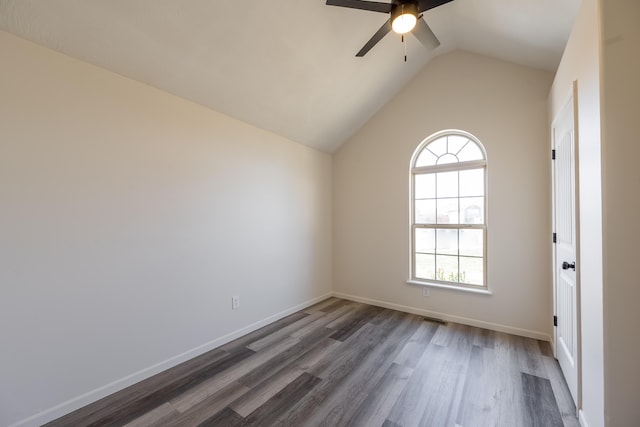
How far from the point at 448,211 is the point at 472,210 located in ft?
0.90

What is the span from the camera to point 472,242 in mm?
3227

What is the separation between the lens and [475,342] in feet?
8.73

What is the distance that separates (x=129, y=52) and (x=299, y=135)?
198cm

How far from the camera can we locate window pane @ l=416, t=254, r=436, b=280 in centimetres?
348

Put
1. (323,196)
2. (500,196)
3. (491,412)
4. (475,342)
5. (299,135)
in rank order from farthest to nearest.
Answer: (323,196) → (299,135) → (500,196) → (475,342) → (491,412)

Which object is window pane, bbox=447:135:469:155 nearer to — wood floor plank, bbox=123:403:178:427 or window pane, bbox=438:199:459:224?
window pane, bbox=438:199:459:224

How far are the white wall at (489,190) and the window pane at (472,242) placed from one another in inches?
6.2

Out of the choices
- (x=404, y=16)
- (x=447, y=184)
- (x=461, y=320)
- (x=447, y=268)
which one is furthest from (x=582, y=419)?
(x=404, y=16)

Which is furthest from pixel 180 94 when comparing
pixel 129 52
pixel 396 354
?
pixel 396 354

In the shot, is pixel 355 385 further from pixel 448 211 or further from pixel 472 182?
pixel 472 182

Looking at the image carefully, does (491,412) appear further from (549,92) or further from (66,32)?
(66,32)

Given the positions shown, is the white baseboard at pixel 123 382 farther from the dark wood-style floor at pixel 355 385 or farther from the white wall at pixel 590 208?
the white wall at pixel 590 208

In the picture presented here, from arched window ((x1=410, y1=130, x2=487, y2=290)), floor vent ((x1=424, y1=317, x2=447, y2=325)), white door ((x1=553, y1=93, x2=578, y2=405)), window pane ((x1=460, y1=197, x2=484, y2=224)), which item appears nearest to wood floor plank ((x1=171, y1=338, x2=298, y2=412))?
floor vent ((x1=424, y1=317, x2=447, y2=325))

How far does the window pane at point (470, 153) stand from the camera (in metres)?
3.19
